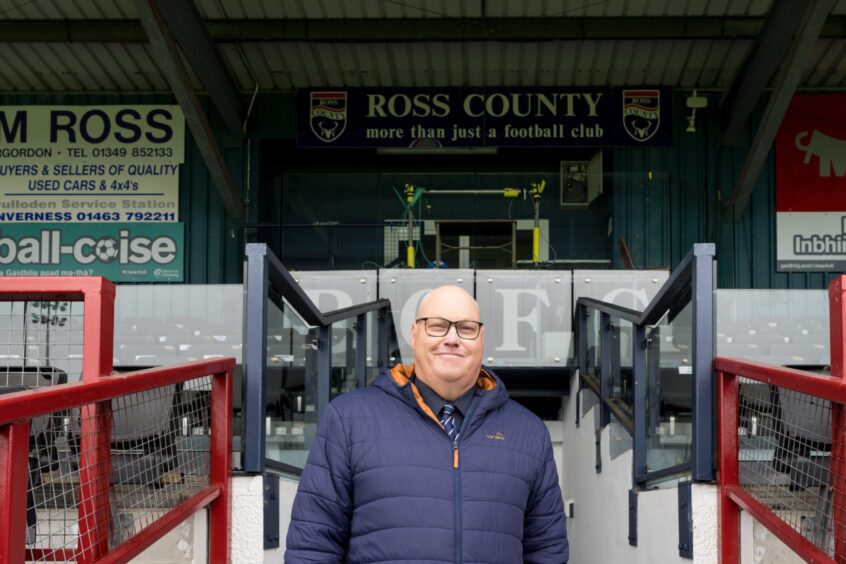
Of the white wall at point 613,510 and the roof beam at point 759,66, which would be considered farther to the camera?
the roof beam at point 759,66

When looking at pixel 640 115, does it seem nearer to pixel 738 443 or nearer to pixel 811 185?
pixel 811 185

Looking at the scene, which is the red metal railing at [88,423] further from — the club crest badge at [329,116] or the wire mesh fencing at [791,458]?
the club crest badge at [329,116]

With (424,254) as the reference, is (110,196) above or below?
above

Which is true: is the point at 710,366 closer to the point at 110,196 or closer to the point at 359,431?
the point at 359,431

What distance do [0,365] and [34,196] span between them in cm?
875

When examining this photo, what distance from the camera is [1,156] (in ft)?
37.1

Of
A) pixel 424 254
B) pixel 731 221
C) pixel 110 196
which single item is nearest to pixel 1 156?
pixel 110 196

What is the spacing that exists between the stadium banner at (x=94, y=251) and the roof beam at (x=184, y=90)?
44.8 inches

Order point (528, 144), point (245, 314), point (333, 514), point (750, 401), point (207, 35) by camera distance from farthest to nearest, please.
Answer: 1. point (528, 144)
2. point (207, 35)
3. point (245, 314)
4. point (750, 401)
5. point (333, 514)

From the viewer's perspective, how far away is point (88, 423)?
2.11 m

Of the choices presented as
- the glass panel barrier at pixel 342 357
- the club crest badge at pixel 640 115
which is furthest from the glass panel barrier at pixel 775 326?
the club crest badge at pixel 640 115

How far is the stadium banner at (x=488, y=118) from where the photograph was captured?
36.3 ft

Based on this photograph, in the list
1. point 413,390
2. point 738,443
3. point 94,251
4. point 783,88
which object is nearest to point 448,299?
point 413,390

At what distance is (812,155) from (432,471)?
10.6 m
